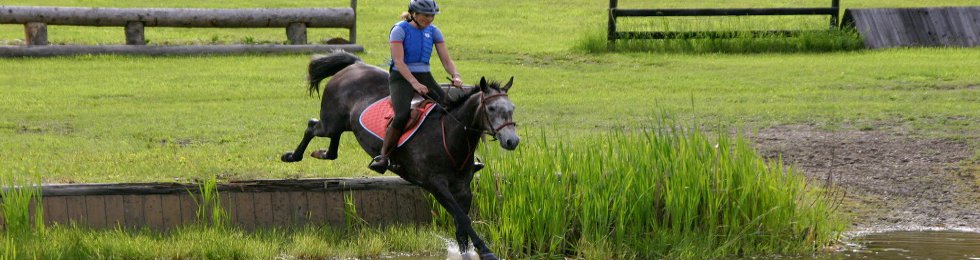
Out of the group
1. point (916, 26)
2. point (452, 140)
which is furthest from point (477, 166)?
point (916, 26)

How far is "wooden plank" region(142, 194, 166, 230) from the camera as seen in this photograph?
424 inches

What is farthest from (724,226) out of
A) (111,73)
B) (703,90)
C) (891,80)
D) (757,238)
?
(111,73)

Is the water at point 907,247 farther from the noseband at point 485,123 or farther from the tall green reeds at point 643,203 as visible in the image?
the noseband at point 485,123

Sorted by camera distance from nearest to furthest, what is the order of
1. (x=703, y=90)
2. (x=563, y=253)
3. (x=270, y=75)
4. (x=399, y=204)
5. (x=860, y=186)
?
(x=563, y=253)
(x=399, y=204)
(x=860, y=186)
(x=703, y=90)
(x=270, y=75)

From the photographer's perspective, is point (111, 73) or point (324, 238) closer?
point (324, 238)

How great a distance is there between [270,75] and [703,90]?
602cm

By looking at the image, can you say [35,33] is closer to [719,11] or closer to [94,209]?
[719,11]

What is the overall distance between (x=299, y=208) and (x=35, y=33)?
1357 centimetres

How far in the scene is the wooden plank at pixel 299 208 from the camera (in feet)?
36.3

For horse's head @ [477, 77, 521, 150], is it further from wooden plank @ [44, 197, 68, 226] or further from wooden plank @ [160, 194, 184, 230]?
wooden plank @ [44, 197, 68, 226]

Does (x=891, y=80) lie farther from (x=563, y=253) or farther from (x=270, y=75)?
(x=563, y=253)

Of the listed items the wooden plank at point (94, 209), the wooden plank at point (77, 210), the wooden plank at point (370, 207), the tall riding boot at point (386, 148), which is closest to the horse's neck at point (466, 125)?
the tall riding boot at point (386, 148)

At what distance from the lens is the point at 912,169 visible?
45.0ft

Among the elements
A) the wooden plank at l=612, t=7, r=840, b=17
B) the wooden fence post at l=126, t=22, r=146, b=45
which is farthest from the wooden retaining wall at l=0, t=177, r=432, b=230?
the wooden plank at l=612, t=7, r=840, b=17
